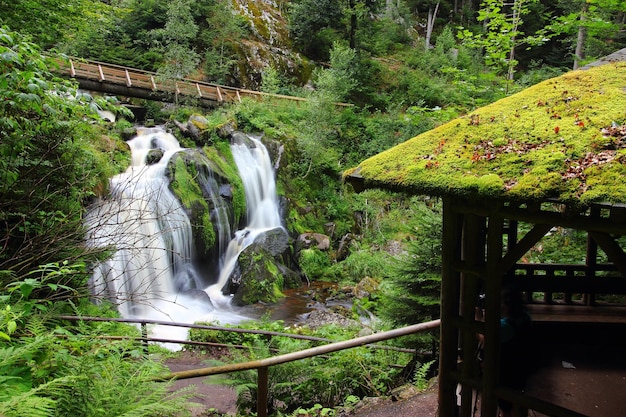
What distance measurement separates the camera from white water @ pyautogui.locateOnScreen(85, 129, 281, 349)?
36.8ft

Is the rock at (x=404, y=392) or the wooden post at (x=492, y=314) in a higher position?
the wooden post at (x=492, y=314)

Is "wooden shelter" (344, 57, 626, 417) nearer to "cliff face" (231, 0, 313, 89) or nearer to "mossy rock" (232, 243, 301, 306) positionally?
"mossy rock" (232, 243, 301, 306)

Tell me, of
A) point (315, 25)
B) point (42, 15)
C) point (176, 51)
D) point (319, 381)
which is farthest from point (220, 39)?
point (319, 381)

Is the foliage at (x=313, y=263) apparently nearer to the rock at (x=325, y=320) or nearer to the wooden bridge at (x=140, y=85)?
the rock at (x=325, y=320)

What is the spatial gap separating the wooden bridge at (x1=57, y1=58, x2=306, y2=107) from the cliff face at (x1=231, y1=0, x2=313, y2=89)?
A: 3.83m

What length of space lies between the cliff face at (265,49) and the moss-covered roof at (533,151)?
21930mm

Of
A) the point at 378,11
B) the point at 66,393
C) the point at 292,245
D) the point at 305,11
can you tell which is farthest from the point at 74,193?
the point at 378,11

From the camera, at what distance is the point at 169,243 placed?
533 inches

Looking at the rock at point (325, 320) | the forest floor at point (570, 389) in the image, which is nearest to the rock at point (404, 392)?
the forest floor at point (570, 389)

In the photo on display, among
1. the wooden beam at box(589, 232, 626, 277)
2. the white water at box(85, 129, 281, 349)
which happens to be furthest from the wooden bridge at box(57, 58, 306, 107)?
the wooden beam at box(589, 232, 626, 277)

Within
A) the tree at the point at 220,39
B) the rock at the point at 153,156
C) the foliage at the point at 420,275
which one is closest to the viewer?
the foliage at the point at 420,275

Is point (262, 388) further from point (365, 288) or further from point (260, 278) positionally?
point (365, 288)

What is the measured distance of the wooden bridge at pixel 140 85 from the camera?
18625 mm

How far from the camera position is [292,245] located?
16453 millimetres
